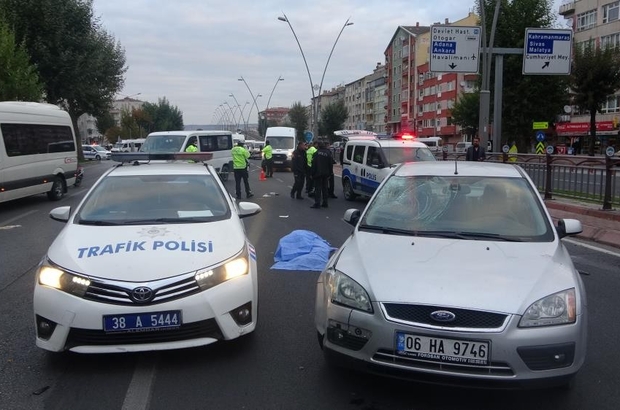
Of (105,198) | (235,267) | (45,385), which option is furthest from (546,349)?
(105,198)

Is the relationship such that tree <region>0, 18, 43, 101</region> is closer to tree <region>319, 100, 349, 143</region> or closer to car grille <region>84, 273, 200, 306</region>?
car grille <region>84, 273, 200, 306</region>

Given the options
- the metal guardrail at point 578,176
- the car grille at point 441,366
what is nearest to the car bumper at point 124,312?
the car grille at point 441,366

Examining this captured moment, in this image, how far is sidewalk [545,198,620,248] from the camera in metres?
10.7

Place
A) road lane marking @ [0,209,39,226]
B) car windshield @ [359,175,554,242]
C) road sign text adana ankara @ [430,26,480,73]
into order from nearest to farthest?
car windshield @ [359,175,554,242]
road lane marking @ [0,209,39,226]
road sign text adana ankara @ [430,26,480,73]

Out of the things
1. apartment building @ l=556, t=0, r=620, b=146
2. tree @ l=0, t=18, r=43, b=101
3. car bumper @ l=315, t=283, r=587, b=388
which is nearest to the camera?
car bumper @ l=315, t=283, r=587, b=388

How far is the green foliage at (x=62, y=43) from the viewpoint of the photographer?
33.8 metres

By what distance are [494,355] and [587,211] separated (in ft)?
35.3

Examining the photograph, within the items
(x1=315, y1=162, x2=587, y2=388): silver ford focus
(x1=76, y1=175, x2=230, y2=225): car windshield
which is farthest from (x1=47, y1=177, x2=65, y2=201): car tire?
(x1=315, y1=162, x2=587, y2=388): silver ford focus

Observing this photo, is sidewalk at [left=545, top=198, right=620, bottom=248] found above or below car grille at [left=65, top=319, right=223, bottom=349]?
below

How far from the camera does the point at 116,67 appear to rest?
1727 inches

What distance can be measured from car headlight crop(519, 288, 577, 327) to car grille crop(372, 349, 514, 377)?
287 mm

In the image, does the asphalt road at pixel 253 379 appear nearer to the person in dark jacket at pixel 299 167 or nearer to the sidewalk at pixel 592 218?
the sidewalk at pixel 592 218

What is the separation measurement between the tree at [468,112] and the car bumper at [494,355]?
51.6 metres

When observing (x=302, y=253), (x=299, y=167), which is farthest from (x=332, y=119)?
(x=302, y=253)
